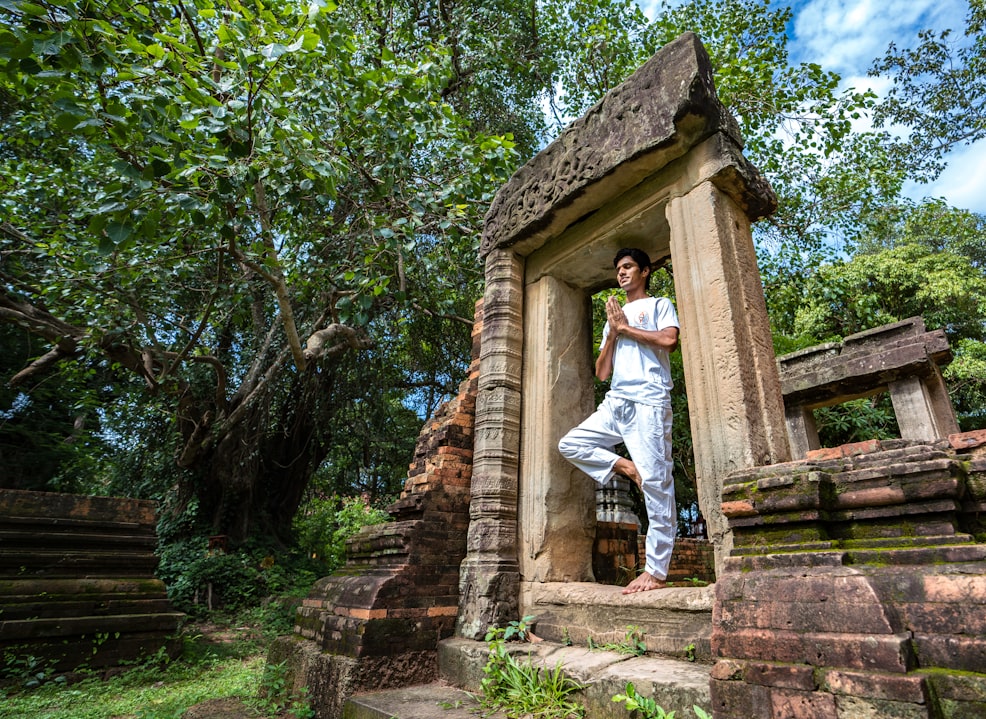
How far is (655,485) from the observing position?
326 cm

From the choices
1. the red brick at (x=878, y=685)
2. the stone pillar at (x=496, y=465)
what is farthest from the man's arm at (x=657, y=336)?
the red brick at (x=878, y=685)

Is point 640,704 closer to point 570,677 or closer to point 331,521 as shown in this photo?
point 570,677

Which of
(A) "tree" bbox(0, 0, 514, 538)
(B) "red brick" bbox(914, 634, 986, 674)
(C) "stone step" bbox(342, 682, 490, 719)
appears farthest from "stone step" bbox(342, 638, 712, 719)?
(A) "tree" bbox(0, 0, 514, 538)

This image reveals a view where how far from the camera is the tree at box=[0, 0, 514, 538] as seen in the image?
387 centimetres

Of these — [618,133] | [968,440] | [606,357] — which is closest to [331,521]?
[606,357]

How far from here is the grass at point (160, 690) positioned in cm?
382

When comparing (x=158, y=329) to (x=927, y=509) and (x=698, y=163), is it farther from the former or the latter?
(x=927, y=509)

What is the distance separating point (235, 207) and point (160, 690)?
462cm

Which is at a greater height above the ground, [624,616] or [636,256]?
[636,256]

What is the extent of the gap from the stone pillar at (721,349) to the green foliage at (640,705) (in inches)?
27.4

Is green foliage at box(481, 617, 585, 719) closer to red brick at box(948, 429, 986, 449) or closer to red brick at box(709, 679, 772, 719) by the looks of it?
red brick at box(709, 679, 772, 719)

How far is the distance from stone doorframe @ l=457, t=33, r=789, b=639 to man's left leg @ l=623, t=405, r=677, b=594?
1.30 feet

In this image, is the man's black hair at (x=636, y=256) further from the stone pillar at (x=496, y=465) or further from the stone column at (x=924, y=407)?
the stone column at (x=924, y=407)

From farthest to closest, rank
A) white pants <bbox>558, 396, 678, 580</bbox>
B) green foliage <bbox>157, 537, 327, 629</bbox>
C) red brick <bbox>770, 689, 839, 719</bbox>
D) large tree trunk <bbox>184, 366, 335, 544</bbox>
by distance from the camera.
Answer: large tree trunk <bbox>184, 366, 335, 544</bbox> → green foliage <bbox>157, 537, 327, 629</bbox> → white pants <bbox>558, 396, 678, 580</bbox> → red brick <bbox>770, 689, 839, 719</bbox>
